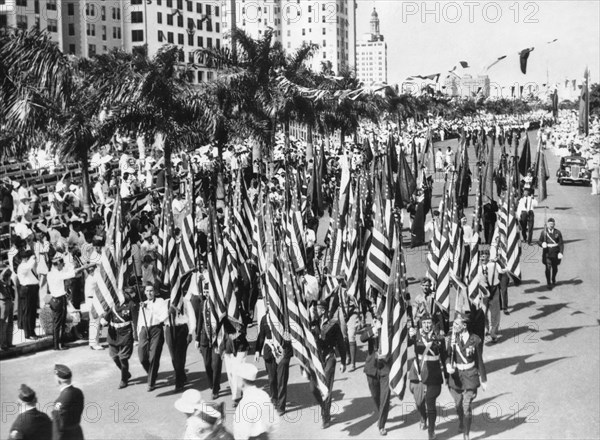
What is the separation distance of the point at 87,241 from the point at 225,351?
7.62 metres

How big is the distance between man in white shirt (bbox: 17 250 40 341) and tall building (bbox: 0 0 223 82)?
65.0 meters

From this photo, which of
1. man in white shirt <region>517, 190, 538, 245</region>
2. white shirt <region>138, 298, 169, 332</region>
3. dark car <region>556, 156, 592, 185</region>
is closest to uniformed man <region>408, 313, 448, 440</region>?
white shirt <region>138, 298, 169, 332</region>

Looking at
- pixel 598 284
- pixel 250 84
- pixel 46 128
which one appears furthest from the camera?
pixel 250 84

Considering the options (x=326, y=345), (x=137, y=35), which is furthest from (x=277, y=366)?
(x=137, y=35)

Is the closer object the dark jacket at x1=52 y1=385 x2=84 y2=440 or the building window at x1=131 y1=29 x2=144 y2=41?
the dark jacket at x1=52 y1=385 x2=84 y2=440

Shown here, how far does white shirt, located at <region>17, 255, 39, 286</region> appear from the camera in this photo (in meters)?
16.2

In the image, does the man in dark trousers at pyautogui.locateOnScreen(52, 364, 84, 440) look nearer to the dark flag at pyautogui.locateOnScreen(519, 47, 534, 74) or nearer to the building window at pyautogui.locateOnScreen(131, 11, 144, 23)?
the dark flag at pyautogui.locateOnScreen(519, 47, 534, 74)

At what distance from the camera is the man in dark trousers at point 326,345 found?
1212 centimetres

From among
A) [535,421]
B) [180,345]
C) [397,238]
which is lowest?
[535,421]

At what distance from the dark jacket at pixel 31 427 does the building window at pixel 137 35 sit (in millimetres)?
93664

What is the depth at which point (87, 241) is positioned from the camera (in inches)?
774

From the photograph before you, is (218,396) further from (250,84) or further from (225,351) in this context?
(250,84)

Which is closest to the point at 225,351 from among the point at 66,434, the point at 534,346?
the point at 66,434

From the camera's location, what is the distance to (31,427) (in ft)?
28.0
